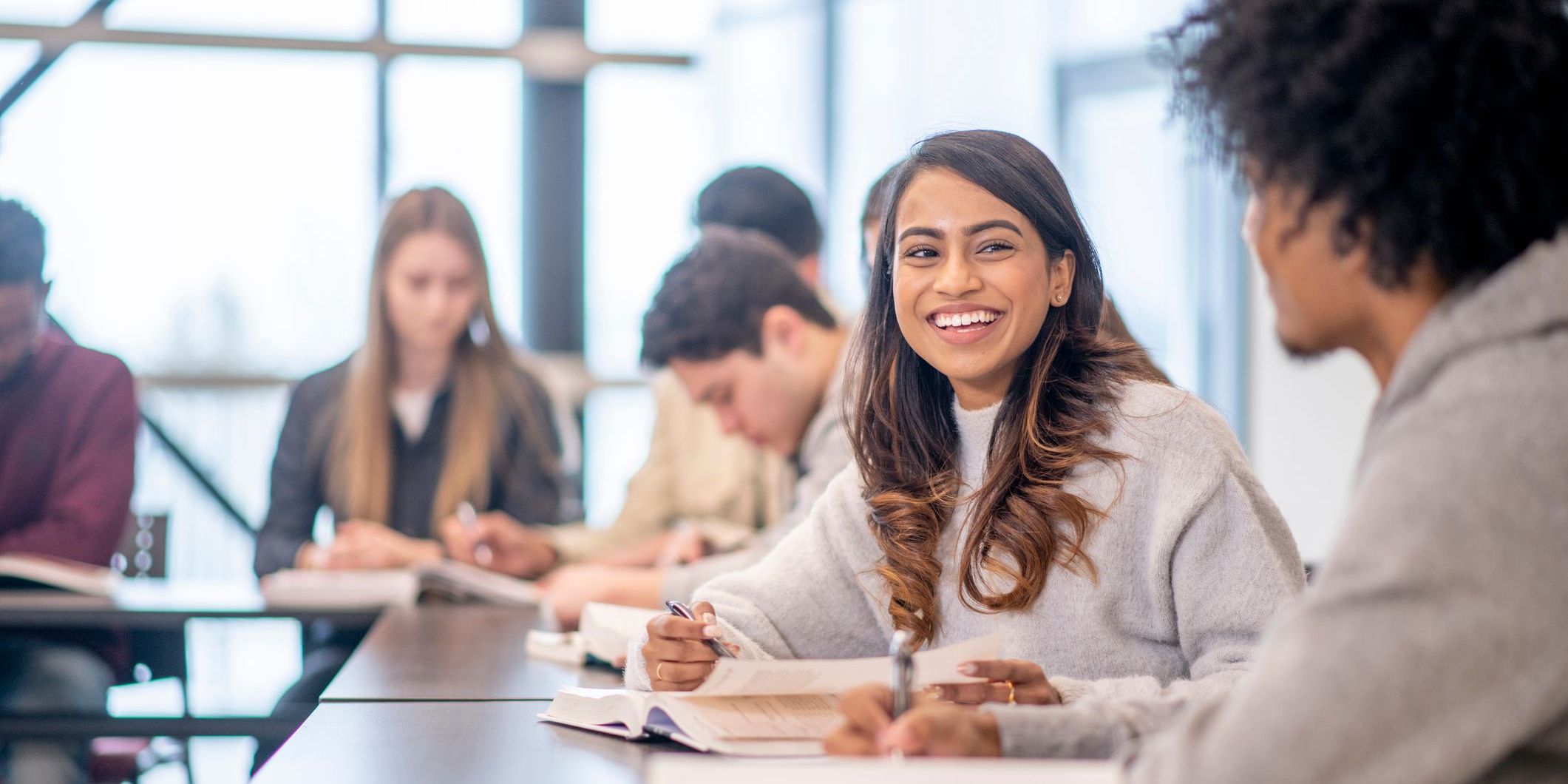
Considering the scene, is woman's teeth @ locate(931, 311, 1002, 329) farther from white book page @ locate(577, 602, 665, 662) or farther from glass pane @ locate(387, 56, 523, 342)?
glass pane @ locate(387, 56, 523, 342)

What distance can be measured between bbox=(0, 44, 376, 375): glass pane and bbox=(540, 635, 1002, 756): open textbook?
3.24m

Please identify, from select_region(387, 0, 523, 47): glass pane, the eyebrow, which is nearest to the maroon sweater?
select_region(387, 0, 523, 47): glass pane

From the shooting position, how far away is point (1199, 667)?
4.59ft

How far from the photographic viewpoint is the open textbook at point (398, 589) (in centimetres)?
260

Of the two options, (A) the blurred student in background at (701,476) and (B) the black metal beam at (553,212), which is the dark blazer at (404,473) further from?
(B) the black metal beam at (553,212)

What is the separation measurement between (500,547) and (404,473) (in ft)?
1.63

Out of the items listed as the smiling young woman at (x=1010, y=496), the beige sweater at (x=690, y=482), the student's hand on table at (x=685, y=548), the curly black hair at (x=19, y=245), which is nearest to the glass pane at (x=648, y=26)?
the beige sweater at (x=690, y=482)

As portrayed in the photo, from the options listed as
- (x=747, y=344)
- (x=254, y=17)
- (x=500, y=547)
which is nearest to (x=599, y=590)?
(x=747, y=344)

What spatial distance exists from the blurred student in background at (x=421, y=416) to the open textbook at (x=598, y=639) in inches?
46.9

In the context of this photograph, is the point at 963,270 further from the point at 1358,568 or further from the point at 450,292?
the point at 450,292

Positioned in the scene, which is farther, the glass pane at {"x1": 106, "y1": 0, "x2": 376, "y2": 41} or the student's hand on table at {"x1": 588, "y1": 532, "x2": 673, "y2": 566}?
the glass pane at {"x1": 106, "y1": 0, "x2": 376, "y2": 41}

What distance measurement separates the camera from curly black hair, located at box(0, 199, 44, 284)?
2.78m

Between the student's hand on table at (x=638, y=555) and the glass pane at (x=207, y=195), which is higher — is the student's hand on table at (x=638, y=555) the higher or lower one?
the lower one

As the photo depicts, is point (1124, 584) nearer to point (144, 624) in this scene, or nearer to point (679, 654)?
point (679, 654)
